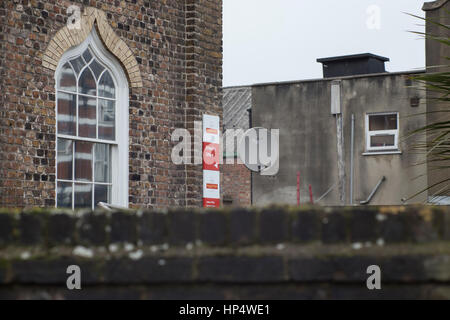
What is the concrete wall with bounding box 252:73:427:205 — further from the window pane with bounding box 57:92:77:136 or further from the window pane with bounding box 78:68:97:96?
the window pane with bounding box 57:92:77:136

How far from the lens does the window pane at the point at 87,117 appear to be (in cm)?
1000

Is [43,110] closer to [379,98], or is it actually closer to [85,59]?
[85,59]

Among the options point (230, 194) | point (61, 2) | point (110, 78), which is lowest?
point (230, 194)

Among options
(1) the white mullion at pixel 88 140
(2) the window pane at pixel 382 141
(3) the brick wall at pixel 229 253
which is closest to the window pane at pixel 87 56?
(1) the white mullion at pixel 88 140

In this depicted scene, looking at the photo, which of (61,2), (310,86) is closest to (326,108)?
(310,86)

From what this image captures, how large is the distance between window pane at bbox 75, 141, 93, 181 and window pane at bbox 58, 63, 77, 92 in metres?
0.64

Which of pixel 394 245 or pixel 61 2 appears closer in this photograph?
pixel 394 245

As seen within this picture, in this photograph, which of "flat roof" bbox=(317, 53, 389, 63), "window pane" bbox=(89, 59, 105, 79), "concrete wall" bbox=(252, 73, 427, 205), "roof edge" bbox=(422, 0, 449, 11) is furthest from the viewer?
"flat roof" bbox=(317, 53, 389, 63)

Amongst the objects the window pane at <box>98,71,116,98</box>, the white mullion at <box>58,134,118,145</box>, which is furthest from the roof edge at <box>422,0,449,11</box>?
the white mullion at <box>58,134,118,145</box>

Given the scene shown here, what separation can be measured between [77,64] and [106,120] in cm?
79

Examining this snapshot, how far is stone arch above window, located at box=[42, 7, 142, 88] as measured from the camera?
9.55m

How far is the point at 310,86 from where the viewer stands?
102 feet

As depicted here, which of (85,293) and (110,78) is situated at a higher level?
(110,78)

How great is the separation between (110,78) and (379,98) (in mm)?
20698
